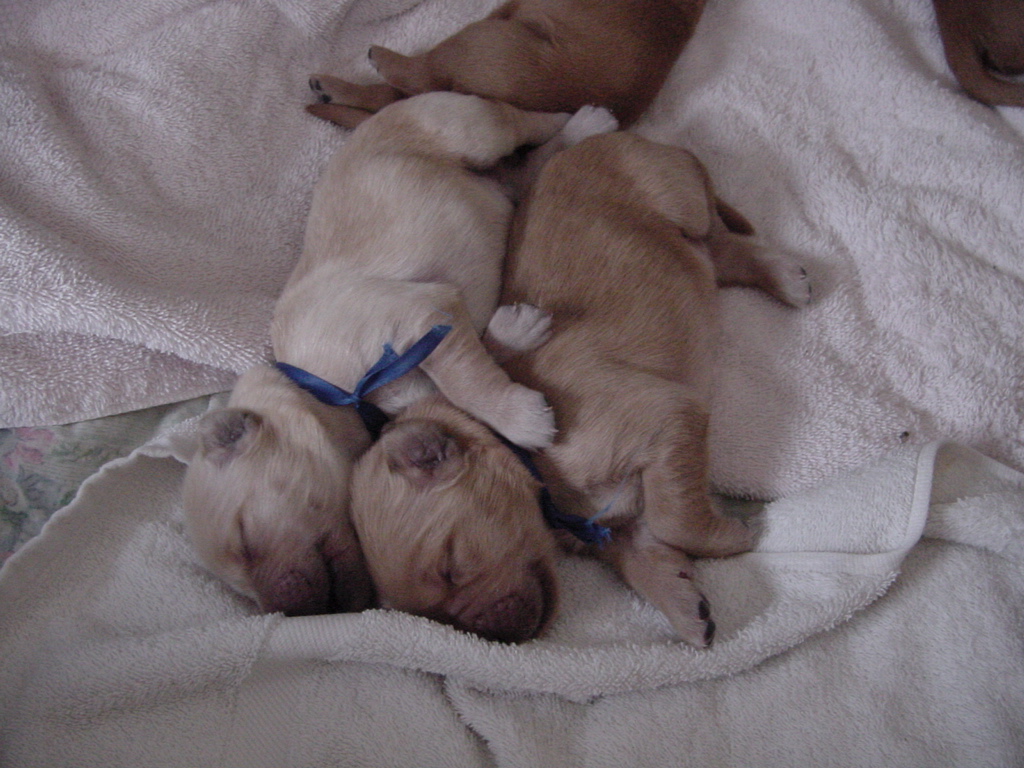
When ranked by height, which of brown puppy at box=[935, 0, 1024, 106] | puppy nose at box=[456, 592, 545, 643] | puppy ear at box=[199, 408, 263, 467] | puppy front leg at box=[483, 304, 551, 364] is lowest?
puppy ear at box=[199, 408, 263, 467]

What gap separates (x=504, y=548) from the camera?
1.57 meters

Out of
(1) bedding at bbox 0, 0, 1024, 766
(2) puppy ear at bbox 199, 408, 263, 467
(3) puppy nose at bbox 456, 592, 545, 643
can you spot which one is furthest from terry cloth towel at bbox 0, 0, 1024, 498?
(3) puppy nose at bbox 456, 592, 545, 643

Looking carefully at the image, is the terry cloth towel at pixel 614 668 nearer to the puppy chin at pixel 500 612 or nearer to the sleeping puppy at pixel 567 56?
the puppy chin at pixel 500 612

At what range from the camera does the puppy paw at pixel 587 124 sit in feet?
7.32

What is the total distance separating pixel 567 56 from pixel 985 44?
1323 millimetres

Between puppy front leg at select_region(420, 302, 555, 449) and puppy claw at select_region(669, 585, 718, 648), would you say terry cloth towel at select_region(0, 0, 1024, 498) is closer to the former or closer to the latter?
puppy claw at select_region(669, 585, 718, 648)

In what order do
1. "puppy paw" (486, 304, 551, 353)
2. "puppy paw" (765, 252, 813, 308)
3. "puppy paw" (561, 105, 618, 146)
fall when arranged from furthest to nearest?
"puppy paw" (561, 105, 618, 146) → "puppy paw" (765, 252, 813, 308) → "puppy paw" (486, 304, 551, 353)

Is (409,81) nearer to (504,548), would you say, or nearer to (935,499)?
(504,548)

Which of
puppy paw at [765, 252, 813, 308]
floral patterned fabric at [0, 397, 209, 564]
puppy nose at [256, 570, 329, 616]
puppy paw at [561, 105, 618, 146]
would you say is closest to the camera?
puppy nose at [256, 570, 329, 616]

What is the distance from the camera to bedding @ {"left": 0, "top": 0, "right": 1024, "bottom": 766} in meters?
1.55

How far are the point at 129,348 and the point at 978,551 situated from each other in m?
2.20

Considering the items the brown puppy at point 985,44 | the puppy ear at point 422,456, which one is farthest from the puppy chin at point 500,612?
the brown puppy at point 985,44

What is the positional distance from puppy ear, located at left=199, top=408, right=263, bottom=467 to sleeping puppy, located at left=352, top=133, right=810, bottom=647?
0.28 metres

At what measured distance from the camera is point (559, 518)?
1677mm
